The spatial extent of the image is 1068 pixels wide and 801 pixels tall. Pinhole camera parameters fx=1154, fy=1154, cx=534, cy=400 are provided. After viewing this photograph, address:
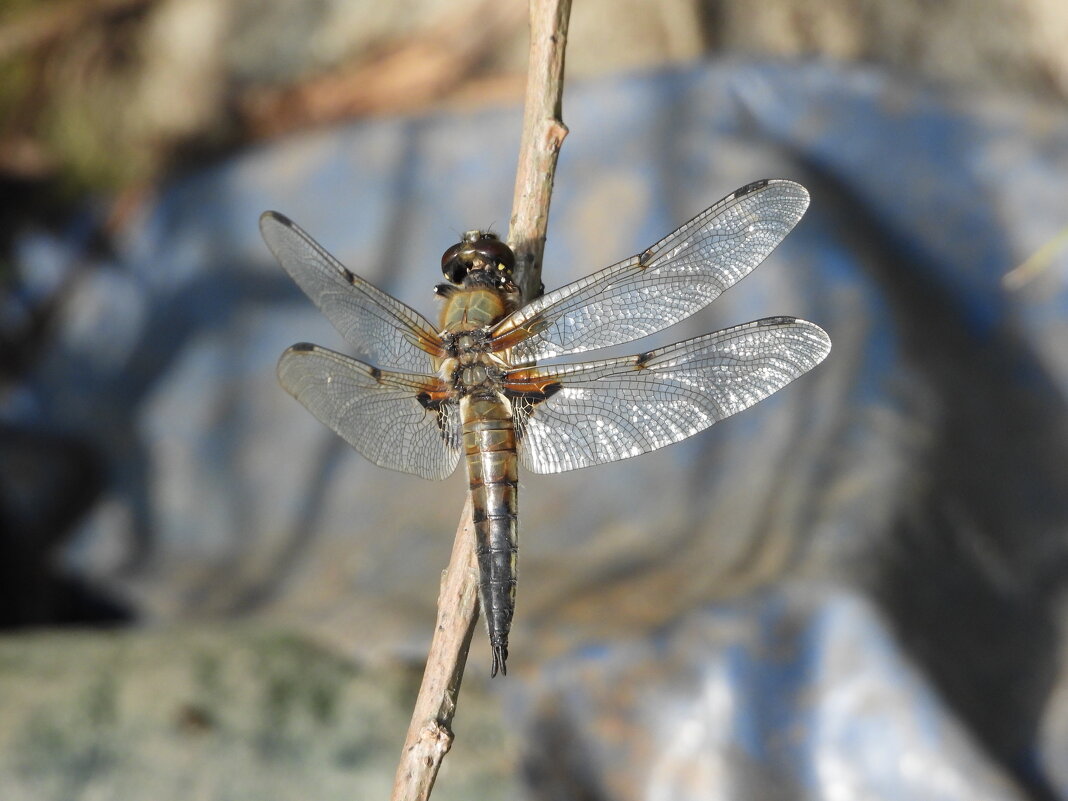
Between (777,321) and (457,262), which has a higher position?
(457,262)

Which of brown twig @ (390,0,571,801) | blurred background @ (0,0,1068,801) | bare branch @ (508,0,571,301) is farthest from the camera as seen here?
blurred background @ (0,0,1068,801)

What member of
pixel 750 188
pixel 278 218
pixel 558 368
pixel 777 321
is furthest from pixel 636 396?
pixel 278 218

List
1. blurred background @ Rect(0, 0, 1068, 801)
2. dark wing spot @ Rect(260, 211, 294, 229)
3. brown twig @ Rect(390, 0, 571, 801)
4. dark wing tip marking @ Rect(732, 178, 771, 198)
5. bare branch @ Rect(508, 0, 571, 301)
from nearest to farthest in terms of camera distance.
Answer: brown twig @ Rect(390, 0, 571, 801), bare branch @ Rect(508, 0, 571, 301), dark wing tip marking @ Rect(732, 178, 771, 198), dark wing spot @ Rect(260, 211, 294, 229), blurred background @ Rect(0, 0, 1068, 801)

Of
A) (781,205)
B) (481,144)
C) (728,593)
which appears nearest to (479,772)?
(728,593)

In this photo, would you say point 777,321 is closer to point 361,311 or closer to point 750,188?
point 750,188

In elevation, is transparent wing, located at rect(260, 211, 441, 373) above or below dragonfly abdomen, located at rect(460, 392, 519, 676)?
above

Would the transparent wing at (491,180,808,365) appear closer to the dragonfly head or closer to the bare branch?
the dragonfly head

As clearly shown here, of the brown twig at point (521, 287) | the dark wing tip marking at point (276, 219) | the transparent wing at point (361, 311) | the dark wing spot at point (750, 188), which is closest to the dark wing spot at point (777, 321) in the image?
the dark wing spot at point (750, 188)

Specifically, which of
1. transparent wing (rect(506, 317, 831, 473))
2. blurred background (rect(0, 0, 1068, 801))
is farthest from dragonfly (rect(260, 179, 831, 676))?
Answer: blurred background (rect(0, 0, 1068, 801))

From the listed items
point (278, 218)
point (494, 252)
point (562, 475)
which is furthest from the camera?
point (562, 475)
